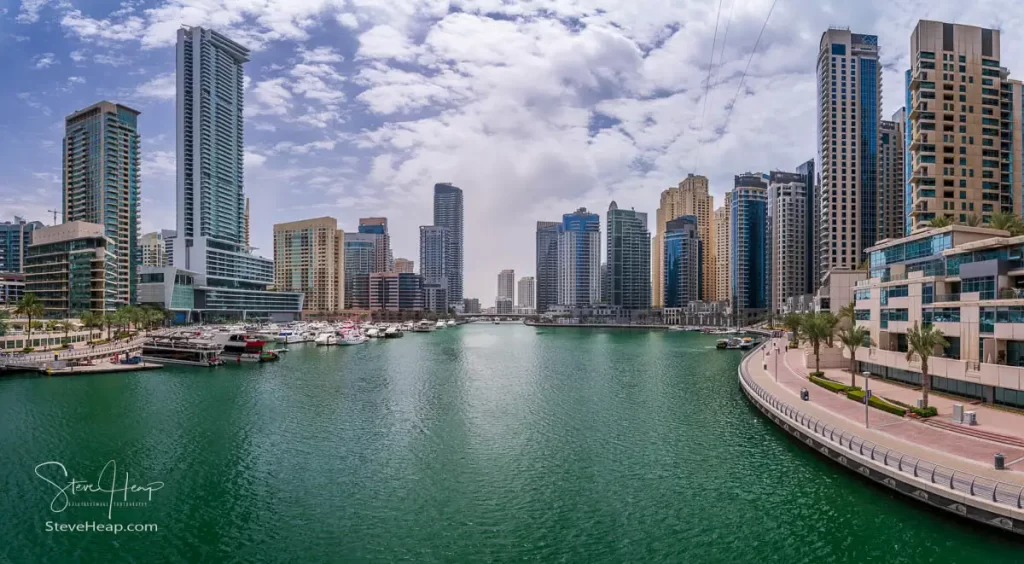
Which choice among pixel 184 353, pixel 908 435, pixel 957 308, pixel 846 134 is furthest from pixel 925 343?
pixel 846 134

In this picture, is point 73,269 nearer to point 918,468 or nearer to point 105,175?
point 105,175

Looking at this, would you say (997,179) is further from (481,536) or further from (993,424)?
(481,536)

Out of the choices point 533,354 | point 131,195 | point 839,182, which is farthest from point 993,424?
point 131,195

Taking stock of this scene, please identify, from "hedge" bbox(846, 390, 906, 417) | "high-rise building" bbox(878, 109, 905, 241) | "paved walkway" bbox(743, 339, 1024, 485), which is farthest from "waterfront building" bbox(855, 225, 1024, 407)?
"high-rise building" bbox(878, 109, 905, 241)

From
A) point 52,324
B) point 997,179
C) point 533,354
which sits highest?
point 997,179

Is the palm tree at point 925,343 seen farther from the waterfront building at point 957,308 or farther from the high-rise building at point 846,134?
the high-rise building at point 846,134

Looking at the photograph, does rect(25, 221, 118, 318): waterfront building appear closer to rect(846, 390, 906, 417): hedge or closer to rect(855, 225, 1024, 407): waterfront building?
rect(846, 390, 906, 417): hedge

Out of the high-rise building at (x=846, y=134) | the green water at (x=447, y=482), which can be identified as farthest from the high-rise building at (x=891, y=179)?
the green water at (x=447, y=482)

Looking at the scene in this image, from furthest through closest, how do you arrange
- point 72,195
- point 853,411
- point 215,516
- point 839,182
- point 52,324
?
point 72,195
point 839,182
point 52,324
point 853,411
point 215,516
